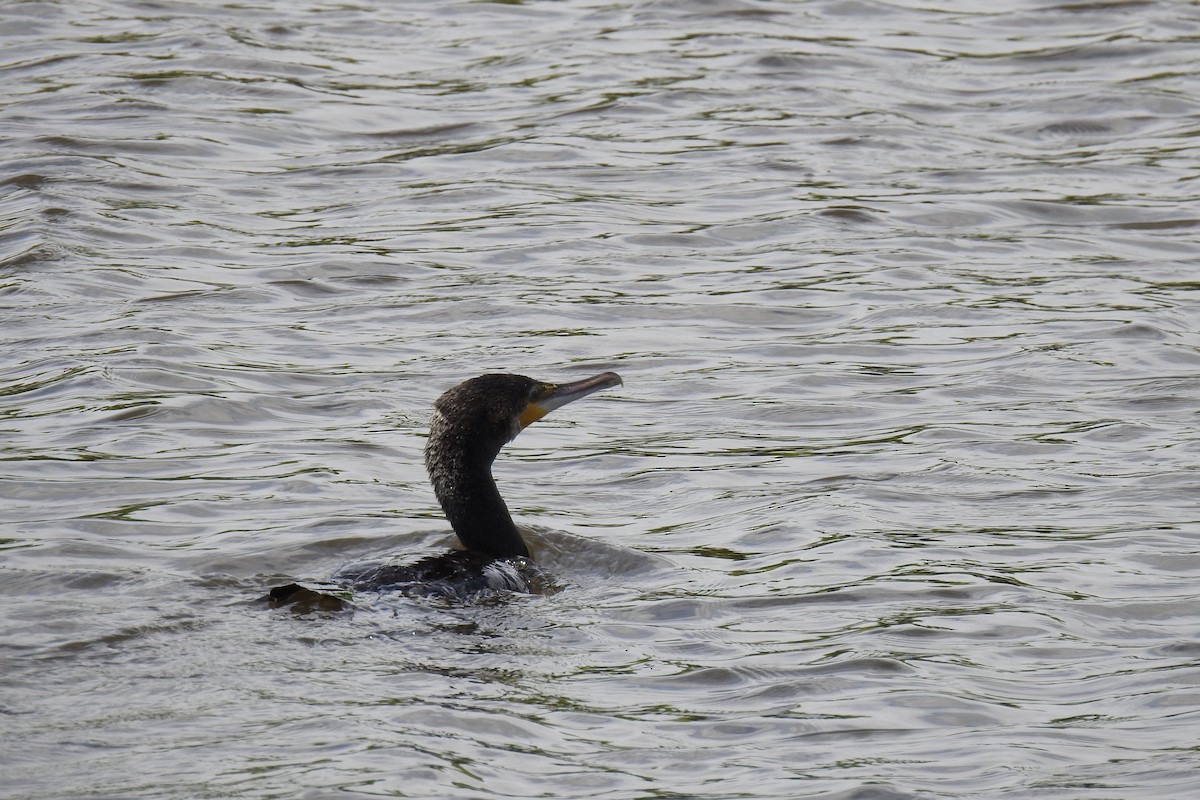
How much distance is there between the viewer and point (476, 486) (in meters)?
7.72

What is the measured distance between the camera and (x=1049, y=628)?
674 cm

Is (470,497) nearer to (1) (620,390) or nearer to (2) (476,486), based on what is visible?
(2) (476,486)

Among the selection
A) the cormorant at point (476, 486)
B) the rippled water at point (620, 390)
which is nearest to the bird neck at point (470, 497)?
the cormorant at point (476, 486)

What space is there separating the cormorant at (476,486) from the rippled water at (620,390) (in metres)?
0.25

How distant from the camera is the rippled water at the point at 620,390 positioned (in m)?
5.78

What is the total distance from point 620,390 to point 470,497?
7.83 ft

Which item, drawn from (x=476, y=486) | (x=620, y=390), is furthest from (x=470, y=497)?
(x=620, y=390)

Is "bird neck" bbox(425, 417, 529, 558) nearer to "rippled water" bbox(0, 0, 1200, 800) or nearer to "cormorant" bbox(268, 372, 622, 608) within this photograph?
"cormorant" bbox(268, 372, 622, 608)

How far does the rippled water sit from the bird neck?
0.29 meters

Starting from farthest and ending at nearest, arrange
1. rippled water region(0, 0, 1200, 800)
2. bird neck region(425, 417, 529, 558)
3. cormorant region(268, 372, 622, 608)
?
bird neck region(425, 417, 529, 558), cormorant region(268, 372, 622, 608), rippled water region(0, 0, 1200, 800)

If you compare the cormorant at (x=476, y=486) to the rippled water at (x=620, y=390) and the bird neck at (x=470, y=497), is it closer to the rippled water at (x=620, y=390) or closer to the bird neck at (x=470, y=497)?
the bird neck at (x=470, y=497)

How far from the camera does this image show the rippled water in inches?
227

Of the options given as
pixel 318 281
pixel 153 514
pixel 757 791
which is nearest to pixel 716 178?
pixel 318 281

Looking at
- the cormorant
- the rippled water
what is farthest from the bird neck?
the rippled water
